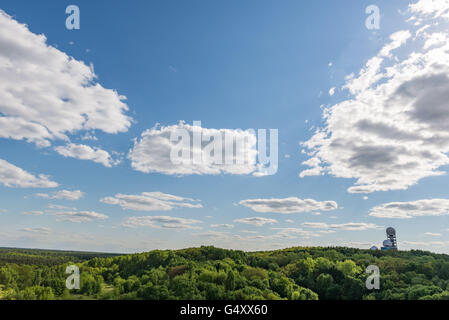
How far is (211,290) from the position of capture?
90438mm

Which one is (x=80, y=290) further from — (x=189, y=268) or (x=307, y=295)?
(x=307, y=295)

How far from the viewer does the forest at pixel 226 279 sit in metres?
92.4

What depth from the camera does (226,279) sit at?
10194cm

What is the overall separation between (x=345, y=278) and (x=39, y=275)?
429ft

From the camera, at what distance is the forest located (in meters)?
92.4

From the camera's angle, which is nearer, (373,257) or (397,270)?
(397,270)
